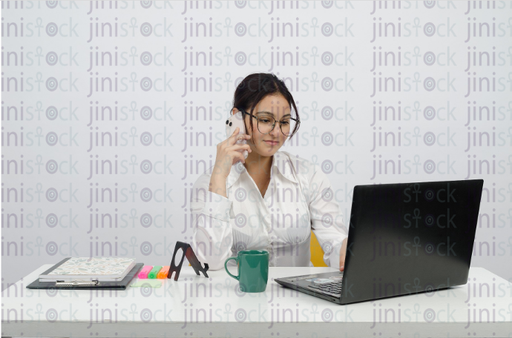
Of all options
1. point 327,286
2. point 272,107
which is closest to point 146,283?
point 327,286

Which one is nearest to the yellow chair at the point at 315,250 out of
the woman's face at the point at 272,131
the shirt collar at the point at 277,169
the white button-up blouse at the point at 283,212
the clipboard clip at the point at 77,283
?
the white button-up blouse at the point at 283,212

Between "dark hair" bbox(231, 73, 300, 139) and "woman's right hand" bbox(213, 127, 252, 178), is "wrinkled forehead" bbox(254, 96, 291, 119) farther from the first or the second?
"woman's right hand" bbox(213, 127, 252, 178)

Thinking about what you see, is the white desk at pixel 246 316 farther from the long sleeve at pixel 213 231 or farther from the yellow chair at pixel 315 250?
the yellow chair at pixel 315 250

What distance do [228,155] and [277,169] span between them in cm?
30

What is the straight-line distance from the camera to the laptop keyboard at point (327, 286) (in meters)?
1.07

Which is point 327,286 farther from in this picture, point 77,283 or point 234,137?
point 234,137

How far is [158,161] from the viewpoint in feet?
8.50

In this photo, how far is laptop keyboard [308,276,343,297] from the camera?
1.07 metres

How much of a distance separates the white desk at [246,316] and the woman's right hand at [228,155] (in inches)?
24.6

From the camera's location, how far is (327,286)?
3.72 feet

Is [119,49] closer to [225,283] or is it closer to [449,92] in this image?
[225,283]

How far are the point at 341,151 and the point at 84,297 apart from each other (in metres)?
1.83

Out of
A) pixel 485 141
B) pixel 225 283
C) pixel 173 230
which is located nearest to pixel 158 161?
pixel 173 230

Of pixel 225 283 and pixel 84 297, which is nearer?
pixel 84 297
